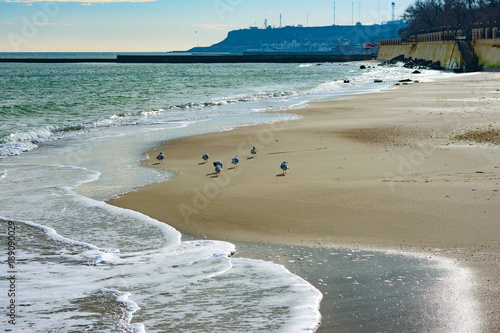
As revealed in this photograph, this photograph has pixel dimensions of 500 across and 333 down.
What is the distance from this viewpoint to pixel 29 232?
686 cm

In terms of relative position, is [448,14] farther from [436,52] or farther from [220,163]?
[220,163]

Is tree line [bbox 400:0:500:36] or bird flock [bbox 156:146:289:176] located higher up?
tree line [bbox 400:0:500:36]

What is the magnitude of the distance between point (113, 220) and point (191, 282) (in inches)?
100

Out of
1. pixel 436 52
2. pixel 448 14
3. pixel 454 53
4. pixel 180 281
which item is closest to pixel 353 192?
pixel 180 281

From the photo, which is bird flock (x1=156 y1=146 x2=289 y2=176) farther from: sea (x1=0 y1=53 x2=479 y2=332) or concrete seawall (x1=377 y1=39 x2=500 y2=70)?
concrete seawall (x1=377 y1=39 x2=500 y2=70)

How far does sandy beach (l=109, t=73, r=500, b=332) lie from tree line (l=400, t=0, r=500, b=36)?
2961 inches

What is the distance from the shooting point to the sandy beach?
6133 millimetres

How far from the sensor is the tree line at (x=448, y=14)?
9342 cm

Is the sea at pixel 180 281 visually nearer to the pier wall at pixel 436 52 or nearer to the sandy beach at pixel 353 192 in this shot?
the sandy beach at pixel 353 192

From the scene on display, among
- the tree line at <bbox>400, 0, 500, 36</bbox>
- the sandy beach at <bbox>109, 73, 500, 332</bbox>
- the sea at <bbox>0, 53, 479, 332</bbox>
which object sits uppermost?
the tree line at <bbox>400, 0, 500, 36</bbox>

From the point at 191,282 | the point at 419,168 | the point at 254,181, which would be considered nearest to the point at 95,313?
the point at 191,282

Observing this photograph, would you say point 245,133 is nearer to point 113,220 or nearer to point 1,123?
point 113,220

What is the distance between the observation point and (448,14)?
103625mm

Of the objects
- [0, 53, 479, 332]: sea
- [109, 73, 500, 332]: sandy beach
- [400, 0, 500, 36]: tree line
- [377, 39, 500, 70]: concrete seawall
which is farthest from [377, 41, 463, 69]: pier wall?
[0, 53, 479, 332]: sea
